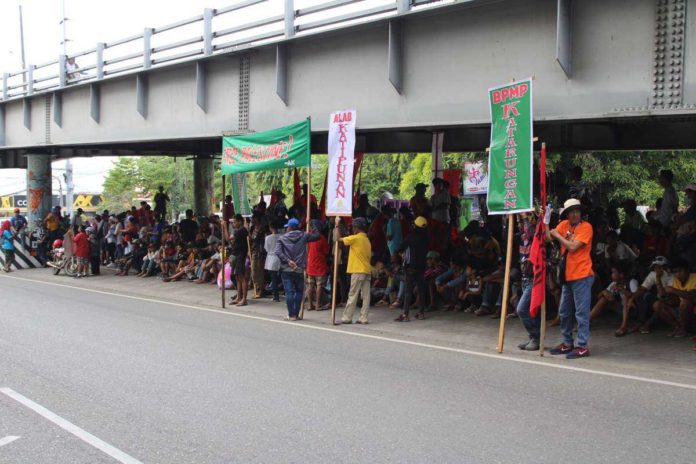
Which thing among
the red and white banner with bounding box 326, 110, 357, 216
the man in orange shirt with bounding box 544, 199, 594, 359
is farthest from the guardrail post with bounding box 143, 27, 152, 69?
the man in orange shirt with bounding box 544, 199, 594, 359

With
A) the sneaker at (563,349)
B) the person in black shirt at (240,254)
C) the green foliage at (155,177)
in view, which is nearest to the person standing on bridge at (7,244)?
the person in black shirt at (240,254)

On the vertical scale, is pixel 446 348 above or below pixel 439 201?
below

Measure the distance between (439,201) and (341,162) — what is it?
415cm

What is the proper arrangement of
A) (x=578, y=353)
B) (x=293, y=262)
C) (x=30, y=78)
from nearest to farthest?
(x=578, y=353) < (x=293, y=262) < (x=30, y=78)

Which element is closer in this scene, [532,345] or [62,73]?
[532,345]

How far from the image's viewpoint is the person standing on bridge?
80.3 feet

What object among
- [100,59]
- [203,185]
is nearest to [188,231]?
[100,59]

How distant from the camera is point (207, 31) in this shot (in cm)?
1544

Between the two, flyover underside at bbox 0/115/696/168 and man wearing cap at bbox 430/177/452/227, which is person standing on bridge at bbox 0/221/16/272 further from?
man wearing cap at bbox 430/177/452/227

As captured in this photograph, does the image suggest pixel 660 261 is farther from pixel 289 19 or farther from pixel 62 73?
pixel 62 73

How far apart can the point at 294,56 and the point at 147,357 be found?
24.9 feet

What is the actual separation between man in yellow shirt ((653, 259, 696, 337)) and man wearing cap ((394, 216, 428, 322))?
394 cm

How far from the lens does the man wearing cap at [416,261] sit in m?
12.2

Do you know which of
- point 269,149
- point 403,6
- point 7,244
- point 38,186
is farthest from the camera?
point 38,186
